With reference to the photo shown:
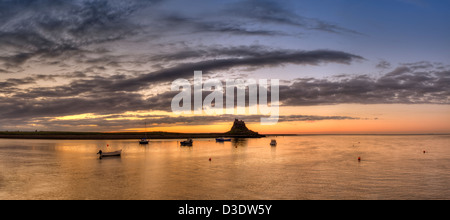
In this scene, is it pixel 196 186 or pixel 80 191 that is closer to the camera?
pixel 80 191

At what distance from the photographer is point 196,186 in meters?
31.0

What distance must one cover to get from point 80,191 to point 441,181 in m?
39.2
